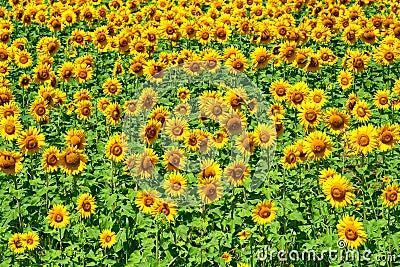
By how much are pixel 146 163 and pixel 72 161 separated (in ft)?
2.50

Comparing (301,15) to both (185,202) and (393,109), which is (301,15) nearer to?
(393,109)

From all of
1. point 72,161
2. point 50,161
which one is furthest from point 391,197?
point 50,161

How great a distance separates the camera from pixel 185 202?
20.0 feet

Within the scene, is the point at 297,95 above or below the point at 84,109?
above

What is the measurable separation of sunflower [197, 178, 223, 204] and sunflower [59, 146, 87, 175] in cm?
131

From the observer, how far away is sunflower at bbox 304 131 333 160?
A: 235 inches

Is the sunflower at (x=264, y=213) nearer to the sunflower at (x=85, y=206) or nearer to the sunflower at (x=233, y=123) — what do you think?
the sunflower at (x=233, y=123)

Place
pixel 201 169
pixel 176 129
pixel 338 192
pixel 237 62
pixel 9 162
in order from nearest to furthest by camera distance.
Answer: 1. pixel 338 192
2. pixel 9 162
3. pixel 201 169
4. pixel 176 129
5. pixel 237 62

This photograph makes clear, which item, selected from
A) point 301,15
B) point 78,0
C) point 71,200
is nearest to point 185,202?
point 71,200

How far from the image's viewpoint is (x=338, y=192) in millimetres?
5504

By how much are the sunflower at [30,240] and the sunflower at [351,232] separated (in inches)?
111

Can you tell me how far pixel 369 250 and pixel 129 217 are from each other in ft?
8.09

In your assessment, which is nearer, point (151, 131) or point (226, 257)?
point (226, 257)

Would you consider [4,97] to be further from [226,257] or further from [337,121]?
[337,121]
